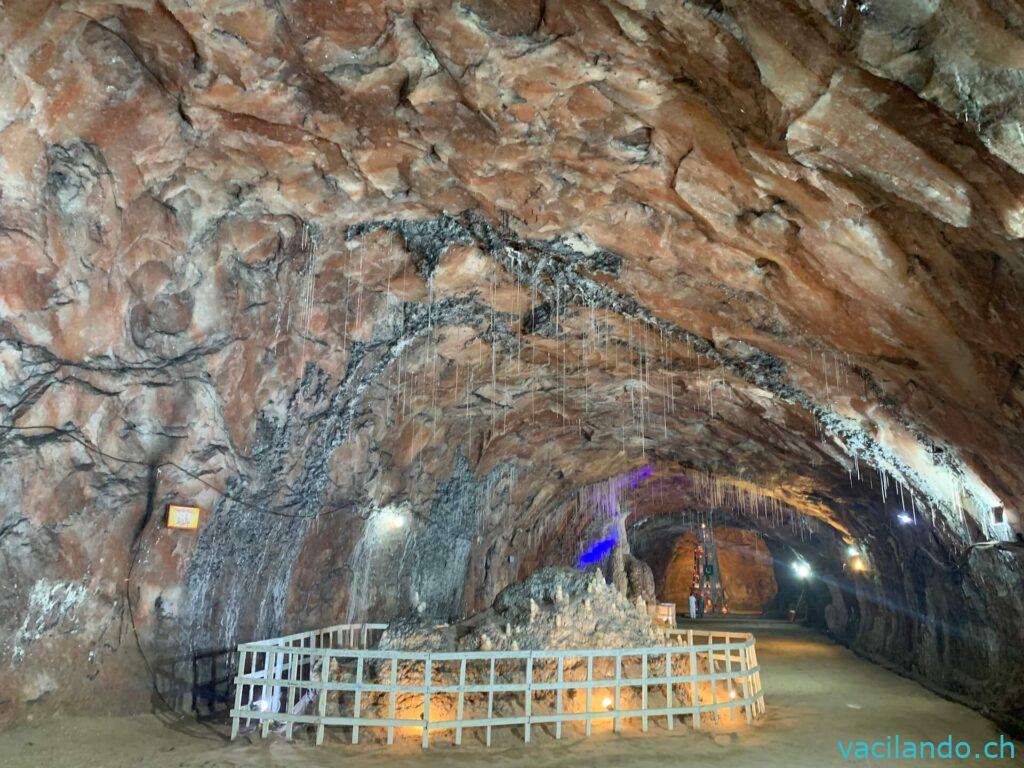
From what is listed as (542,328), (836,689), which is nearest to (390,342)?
(542,328)

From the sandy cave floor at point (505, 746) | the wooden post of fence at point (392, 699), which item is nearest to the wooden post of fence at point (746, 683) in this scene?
the sandy cave floor at point (505, 746)

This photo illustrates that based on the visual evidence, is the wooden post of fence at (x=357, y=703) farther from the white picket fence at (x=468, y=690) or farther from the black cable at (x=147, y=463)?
the black cable at (x=147, y=463)

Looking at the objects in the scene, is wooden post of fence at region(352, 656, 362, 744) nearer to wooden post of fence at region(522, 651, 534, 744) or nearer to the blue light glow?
wooden post of fence at region(522, 651, 534, 744)

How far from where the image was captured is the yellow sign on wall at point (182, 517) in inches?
390

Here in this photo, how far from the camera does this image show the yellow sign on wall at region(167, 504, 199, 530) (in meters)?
9.91

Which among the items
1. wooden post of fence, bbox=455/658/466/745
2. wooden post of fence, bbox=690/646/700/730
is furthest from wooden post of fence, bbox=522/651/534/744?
wooden post of fence, bbox=690/646/700/730

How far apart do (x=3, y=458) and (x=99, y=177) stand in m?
3.45

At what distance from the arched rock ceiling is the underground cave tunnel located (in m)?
0.04

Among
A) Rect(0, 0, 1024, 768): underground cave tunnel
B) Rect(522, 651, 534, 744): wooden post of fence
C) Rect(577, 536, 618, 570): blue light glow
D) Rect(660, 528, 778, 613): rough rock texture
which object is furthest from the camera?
Rect(660, 528, 778, 613): rough rock texture

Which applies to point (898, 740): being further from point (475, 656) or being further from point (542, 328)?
point (542, 328)

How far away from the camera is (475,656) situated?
8.41 m

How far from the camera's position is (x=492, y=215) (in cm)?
1004

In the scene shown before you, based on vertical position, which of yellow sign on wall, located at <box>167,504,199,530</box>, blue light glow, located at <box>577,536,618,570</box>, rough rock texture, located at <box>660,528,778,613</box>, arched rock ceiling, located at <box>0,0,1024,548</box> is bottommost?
rough rock texture, located at <box>660,528,778,613</box>

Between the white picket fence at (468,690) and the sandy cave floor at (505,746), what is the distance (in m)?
0.20
